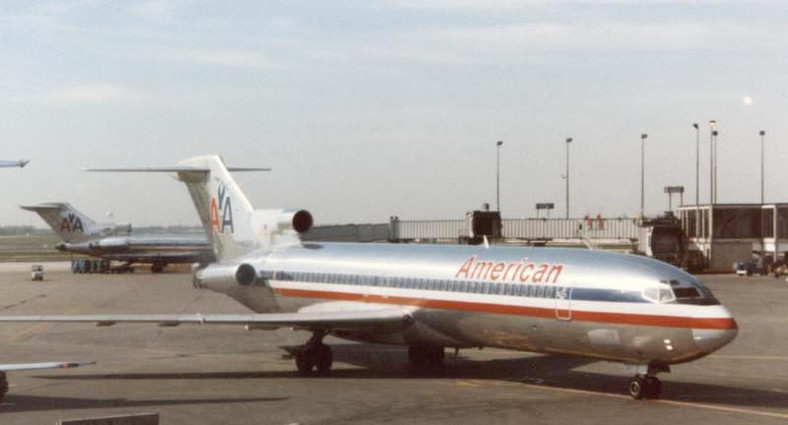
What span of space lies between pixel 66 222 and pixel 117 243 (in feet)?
23.1

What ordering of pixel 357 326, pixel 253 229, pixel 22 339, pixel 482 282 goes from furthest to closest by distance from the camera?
pixel 22 339 < pixel 253 229 < pixel 357 326 < pixel 482 282

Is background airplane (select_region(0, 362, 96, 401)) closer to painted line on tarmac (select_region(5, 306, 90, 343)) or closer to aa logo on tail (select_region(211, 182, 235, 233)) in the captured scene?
aa logo on tail (select_region(211, 182, 235, 233))

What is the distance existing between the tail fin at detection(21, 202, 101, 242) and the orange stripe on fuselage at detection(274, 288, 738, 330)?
7056 cm

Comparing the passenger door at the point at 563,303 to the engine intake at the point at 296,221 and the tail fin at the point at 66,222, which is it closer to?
the engine intake at the point at 296,221

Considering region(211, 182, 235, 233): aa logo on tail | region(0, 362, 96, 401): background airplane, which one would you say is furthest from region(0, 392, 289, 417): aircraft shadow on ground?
region(211, 182, 235, 233): aa logo on tail

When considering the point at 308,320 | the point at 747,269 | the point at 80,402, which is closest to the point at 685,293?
the point at 308,320

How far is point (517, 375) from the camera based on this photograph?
91.2ft

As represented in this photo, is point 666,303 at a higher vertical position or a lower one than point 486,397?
higher

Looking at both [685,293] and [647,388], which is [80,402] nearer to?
[647,388]

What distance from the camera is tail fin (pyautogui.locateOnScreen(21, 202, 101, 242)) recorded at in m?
96.2

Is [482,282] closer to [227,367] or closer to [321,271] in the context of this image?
[321,271]

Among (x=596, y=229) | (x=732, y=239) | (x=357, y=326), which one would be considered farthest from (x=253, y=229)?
(x=732, y=239)

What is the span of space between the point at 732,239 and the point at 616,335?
200ft

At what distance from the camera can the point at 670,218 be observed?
77.4 meters
